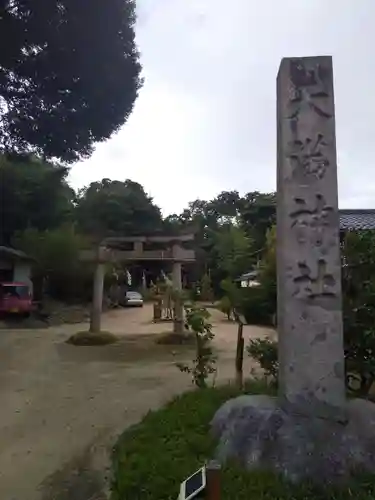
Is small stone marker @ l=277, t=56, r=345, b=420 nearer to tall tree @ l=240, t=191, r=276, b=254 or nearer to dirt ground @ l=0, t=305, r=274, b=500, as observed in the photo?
dirt ground @ l=0, t=305, r=274, b=500

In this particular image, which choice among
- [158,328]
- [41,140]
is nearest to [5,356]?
[41,140]

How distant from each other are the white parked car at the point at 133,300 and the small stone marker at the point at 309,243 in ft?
72.1

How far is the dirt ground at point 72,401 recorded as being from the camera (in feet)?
11.5

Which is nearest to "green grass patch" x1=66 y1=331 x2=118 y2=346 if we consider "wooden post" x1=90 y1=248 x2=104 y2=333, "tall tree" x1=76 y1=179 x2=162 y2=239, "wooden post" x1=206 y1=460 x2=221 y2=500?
"wooden post" x1=90 y1=248 x2=104 y2=333

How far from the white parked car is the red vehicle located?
836cm

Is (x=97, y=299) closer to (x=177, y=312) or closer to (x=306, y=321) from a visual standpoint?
(x=177, y=312)

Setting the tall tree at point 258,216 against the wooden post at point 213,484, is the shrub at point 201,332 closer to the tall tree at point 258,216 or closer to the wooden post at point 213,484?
the wooden post at point 213,484

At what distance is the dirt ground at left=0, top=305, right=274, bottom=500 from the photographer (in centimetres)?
351

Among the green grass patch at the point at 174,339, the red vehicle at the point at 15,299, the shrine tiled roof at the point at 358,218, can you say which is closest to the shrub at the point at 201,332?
the green grass patch at the point at 174,339

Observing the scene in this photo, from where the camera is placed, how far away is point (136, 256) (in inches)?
512

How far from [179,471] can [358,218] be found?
35.1ft

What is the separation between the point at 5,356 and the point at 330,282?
800 cm

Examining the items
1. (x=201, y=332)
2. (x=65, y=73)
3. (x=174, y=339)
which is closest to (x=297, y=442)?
(x=201, y=332)

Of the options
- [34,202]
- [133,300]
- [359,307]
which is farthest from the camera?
[133,300]
